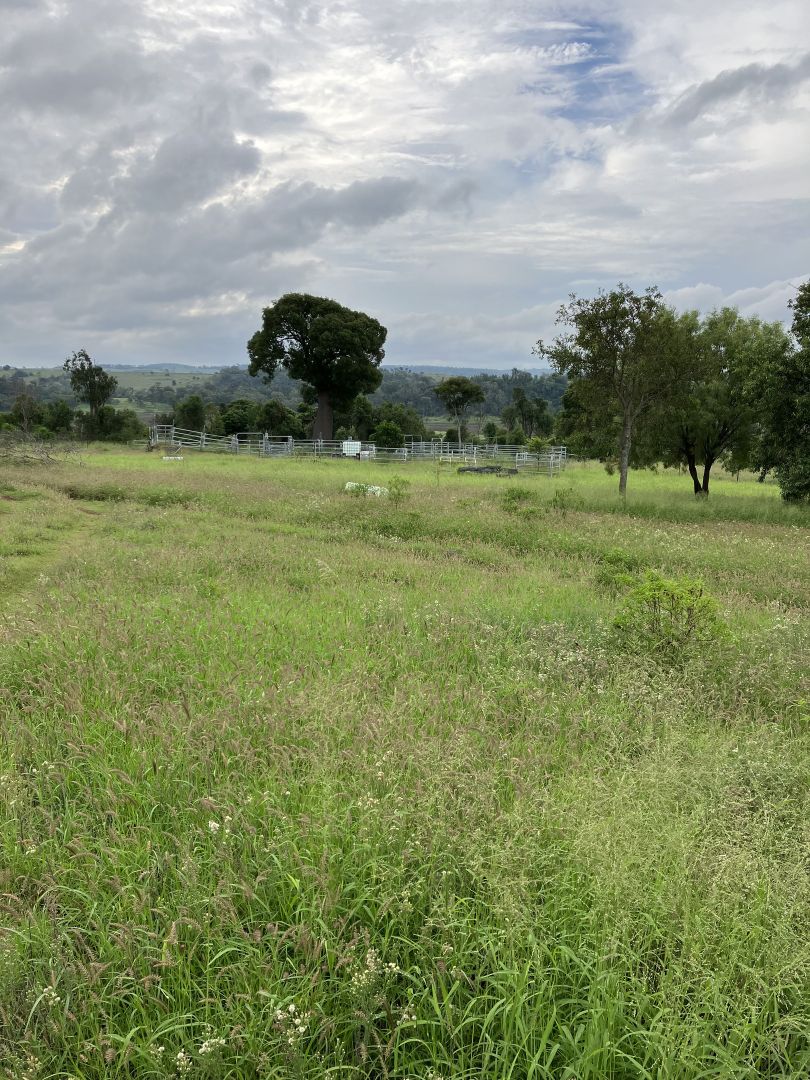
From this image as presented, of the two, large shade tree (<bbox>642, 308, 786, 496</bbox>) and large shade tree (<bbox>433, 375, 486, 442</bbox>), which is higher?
large shade tree (<bbox>433, 375, 486, 442</bbox>)

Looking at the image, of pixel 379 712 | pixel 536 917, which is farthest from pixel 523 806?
pixel 379 712

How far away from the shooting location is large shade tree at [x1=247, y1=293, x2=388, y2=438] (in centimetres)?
5644

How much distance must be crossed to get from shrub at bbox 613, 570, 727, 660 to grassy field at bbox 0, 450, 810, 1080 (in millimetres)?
193

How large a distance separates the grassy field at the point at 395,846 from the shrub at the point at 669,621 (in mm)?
193

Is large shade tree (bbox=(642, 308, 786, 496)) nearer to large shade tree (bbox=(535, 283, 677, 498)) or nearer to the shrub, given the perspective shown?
large shade tree (bbox=(535, 283, 677, 498))

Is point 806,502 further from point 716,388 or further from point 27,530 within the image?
point 27,530

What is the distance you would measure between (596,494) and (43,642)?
26.0m

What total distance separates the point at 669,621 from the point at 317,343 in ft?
175

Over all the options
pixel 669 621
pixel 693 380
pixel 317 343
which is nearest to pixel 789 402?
pixel 693 380

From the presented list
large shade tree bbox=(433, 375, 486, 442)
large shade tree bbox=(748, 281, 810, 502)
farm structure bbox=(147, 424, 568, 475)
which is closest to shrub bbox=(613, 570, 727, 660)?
large shade tree bbox=(748, 281, 810, 502)

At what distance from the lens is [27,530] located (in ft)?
47.5

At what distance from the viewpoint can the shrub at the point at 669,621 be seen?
7.69 m

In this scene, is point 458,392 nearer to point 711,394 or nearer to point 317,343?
point 317,343

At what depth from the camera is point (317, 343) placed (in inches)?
2238
